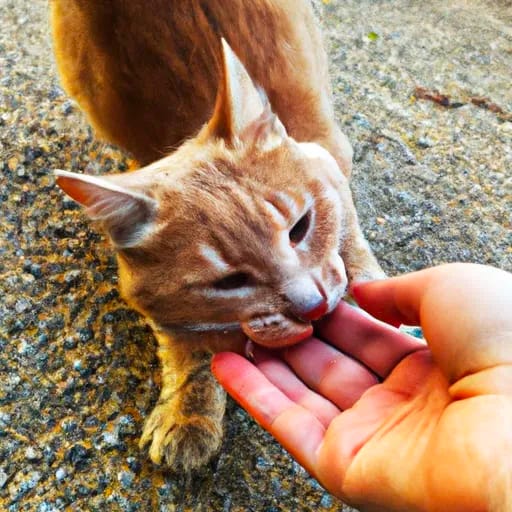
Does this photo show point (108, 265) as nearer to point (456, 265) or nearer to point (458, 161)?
point (456, 265)

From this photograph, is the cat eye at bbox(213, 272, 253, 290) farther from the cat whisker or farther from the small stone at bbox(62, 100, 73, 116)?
the small stone at bbox(62, 100, 73, 116)

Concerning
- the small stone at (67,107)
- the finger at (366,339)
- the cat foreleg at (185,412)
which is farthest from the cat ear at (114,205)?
the small stone at (67,107)

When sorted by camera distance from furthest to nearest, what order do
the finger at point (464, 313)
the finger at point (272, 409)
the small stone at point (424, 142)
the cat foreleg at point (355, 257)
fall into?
the small stone at point (424, 142) → the cat foreleg at point (355, 257) → the finger at point (272, 409) → the finger at point (464, 313)

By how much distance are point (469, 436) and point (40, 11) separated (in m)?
3.36

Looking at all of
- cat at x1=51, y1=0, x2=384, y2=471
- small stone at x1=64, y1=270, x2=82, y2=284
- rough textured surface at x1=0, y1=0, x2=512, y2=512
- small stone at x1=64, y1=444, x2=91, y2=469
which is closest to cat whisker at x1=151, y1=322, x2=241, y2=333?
cat at x1=51, y1=0, x2=384, y2=471

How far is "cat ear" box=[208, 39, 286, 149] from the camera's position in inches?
68.7

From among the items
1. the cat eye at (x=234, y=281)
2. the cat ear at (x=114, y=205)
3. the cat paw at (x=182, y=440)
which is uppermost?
the cat ear at (x=114, y=205)

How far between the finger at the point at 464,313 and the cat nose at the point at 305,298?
0.83 feet

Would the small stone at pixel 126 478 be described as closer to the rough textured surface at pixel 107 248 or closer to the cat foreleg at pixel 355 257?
the rough textured surface at pixel 107 248

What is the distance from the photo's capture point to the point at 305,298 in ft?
5.86

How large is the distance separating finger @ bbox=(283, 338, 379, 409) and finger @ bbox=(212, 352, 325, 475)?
0.13m

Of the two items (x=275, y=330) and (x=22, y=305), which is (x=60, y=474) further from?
(x=275, y=330)

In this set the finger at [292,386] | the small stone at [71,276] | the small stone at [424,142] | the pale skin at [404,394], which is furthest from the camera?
the small stone at [424,142]

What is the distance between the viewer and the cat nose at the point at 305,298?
1.79 m
